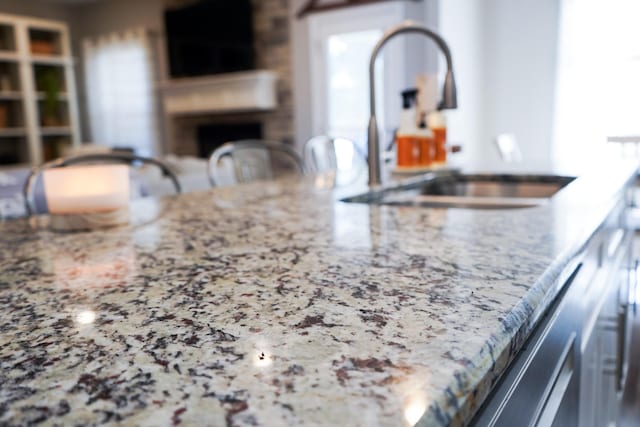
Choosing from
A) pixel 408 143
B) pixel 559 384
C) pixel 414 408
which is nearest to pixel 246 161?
pixel 408 143

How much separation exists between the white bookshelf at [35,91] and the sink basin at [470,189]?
5.89m

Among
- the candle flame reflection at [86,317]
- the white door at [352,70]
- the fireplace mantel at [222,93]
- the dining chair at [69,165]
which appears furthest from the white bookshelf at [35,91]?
the candle flame reflection at [86,317]

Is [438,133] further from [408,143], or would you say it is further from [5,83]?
[5,83]

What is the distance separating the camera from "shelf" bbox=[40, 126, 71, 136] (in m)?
6.41

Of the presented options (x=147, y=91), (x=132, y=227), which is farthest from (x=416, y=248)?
(x=147, y=91)

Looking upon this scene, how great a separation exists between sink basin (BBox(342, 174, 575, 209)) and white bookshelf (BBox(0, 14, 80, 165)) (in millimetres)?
5885

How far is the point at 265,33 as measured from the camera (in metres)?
5.53

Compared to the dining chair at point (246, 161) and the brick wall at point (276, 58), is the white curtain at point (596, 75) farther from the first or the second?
the dining chair at point (246, 161)

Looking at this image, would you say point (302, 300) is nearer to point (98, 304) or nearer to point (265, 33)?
point (98, 304)

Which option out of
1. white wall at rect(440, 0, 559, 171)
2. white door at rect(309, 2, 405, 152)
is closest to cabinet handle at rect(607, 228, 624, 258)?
white door at rect(309, 2, 405, 152)

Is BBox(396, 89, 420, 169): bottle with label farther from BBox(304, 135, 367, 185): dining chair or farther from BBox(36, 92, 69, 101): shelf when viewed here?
BBox(36, 92, 69, 101): shelf

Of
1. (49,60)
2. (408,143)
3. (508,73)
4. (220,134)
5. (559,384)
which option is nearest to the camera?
(559,384)

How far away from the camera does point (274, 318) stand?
45 centimetres

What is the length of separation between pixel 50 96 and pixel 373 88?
6107 millimetres
